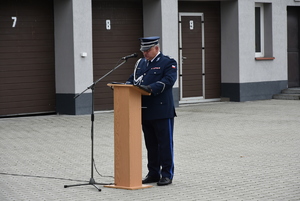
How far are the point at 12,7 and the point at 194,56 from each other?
18.1 ft

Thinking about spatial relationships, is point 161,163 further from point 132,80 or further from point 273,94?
point 273,94

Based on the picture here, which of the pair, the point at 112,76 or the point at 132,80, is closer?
the point at 132,80

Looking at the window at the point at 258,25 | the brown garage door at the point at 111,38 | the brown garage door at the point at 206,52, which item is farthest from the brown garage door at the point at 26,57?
the window at the point at 258,25

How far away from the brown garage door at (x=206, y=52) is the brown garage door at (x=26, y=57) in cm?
404

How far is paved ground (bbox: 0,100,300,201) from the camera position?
23.4ft

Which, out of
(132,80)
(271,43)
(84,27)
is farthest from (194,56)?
(132,80)

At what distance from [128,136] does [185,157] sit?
240cm

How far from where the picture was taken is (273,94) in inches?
782

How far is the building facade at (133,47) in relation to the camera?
15.3 meters

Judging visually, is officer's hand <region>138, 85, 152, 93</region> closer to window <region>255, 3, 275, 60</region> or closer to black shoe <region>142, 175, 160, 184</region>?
black shoe <region>142, 175, 160, 184</region>

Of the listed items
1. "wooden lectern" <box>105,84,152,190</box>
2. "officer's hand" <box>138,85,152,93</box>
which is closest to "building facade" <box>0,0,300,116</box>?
"wooden lectern" <box>105,84,152,190</box>

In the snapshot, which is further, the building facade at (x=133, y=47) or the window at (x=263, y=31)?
the window at (x=263, y=31)

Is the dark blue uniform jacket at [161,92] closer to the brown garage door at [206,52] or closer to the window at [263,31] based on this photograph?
the brown garage door at [206,52]

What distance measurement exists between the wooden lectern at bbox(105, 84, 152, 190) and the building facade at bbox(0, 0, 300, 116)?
814cm
